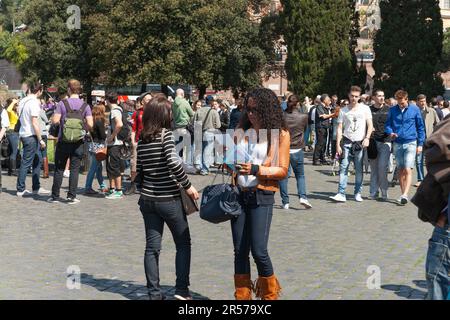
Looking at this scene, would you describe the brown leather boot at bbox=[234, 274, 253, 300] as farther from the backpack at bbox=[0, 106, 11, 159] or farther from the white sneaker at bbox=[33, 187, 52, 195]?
the backpack at bbox=[0, 106, 11, 159]

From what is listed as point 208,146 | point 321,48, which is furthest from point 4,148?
point 321,48

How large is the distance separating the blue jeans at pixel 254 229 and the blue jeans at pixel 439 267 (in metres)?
1.65

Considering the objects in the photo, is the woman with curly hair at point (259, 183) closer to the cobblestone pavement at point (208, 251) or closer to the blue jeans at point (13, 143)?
the cobblestone pavement at point (208, 251)

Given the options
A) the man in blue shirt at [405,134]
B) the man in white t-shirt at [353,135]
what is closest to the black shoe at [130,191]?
the man in white t-shirt at [353,135]

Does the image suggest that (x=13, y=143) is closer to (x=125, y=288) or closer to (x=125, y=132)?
(x=125, y=132)

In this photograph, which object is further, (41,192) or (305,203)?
(41,192)

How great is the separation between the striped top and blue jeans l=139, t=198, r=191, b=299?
0.07 m

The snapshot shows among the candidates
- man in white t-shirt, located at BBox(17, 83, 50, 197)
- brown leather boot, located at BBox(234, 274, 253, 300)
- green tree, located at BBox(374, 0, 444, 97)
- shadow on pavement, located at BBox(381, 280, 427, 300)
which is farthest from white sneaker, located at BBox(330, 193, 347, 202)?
green tree, located at BBox(374, 0, 444, 97)

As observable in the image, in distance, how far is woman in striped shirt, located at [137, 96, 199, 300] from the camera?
23.4 ft

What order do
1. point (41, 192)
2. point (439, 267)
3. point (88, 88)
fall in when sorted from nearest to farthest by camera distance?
point (439, 267) < point (41, 192) < point (88, 88)

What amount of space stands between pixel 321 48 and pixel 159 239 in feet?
106

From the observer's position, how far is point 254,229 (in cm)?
682

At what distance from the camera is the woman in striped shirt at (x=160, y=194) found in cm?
713

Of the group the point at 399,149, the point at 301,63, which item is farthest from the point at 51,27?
the point at 399,149
